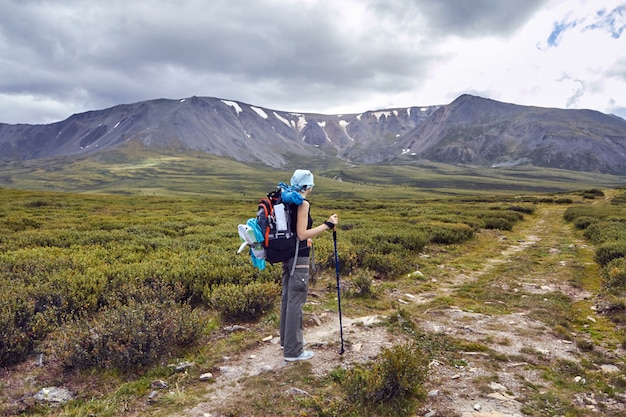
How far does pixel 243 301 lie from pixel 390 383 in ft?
14.0

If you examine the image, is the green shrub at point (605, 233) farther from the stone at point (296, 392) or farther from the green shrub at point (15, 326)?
the green shrub at point (15, 326)

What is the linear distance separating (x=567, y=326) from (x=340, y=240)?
9358 millimetres

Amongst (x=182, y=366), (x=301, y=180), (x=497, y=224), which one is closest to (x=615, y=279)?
(x=301, y=180)

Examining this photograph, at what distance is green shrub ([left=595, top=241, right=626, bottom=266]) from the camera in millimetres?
13797

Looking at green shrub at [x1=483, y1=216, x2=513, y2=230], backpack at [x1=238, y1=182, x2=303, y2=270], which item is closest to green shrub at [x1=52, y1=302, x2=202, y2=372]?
backpack at [x1=238, y1=182, x2=303, y2=270]

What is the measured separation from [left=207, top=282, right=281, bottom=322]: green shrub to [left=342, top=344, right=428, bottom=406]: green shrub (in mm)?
3619

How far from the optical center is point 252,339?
739 cm

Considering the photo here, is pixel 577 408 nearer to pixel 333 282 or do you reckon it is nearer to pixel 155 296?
pixel 333 282

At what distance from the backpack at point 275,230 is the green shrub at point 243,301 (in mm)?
2511

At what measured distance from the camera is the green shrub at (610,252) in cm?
1380

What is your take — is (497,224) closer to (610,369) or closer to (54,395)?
(610,369)

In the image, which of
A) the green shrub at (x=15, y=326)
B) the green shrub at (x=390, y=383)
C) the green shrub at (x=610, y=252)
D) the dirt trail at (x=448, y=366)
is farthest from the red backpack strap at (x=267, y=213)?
the green shrub at (x=610, y=252)

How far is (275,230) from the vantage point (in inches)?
249

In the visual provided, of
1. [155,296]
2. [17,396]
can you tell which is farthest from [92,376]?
[155,296]
